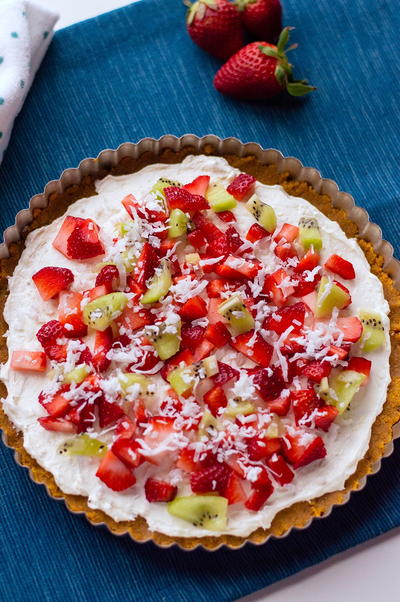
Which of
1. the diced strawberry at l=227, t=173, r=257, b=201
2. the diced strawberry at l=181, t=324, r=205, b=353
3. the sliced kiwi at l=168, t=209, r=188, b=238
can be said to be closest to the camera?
the diced strawberry at l=181, t=324, r=205, b=353

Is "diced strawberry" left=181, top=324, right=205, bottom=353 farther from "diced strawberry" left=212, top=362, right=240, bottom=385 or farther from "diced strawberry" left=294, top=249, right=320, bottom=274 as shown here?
"diced strawberry" left=294, top=249, right=320, bottom=274

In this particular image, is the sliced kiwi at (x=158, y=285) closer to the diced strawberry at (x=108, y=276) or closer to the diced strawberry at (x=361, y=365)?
the diced strawberry at (x=108, y=276)

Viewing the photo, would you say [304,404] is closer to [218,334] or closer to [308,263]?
[218,334]

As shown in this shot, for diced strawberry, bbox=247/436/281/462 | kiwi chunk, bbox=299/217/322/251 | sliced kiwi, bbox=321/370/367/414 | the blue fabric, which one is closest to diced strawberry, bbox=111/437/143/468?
diced strawberry, bbox=247/436/281/462

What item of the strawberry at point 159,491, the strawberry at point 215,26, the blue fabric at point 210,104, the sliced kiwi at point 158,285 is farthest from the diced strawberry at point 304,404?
the strawberry at point 215,26

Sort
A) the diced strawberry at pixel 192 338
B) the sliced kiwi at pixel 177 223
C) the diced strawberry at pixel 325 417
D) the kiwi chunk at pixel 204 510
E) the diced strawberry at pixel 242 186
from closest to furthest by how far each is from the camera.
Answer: the kiwi chunk at pixel 204 510 → the diced strawberry at pixel 325 417 → the diced strawberry at pixel 192 338 → the sliced kiwi at pixel 177 223 → the diced strawberry at pixel 242 186

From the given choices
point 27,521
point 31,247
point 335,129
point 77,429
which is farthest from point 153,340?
point 335,129
